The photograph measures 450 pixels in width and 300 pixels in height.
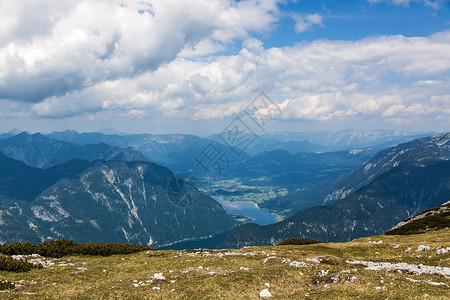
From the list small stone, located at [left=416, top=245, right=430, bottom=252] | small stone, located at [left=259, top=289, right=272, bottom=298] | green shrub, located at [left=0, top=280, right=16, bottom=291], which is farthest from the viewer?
small stone, located at [left=416, top=245, right=430, bottom=252]

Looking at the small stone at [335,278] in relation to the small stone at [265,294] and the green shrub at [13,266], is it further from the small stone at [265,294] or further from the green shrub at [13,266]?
the green shrub at [13,266]

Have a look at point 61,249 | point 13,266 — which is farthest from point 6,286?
point 61,249

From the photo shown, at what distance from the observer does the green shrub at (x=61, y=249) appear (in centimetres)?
4788

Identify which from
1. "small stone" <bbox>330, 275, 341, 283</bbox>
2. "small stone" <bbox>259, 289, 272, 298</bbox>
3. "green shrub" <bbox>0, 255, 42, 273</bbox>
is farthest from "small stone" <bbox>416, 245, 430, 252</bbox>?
"green shrub" <bbox>0, 255, 42, 273</bbox>

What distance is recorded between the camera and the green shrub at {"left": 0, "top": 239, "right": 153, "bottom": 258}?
157 feet

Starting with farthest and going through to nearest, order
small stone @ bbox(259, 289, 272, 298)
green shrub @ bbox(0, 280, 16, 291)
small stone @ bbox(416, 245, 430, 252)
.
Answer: small stone @ bbox(416, 245, 430, 252) < green shrub @ bbox(0, 280, 16, 291) < small stone @ bbox(259, 289, 272, 298)

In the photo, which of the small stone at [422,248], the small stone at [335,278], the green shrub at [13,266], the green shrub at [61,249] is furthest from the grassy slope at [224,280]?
the green shrub at [61,249]

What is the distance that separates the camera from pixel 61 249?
5128cm

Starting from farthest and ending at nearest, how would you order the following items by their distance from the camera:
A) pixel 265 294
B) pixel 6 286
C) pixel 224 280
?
pixel 224 280 → pixel 6 286 → pixel 265 294

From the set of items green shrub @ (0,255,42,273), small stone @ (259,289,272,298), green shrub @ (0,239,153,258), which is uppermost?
small stone @ (259,289,272,298)

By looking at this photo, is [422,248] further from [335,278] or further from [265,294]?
[265,294]

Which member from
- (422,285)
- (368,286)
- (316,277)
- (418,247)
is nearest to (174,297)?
(316,277)

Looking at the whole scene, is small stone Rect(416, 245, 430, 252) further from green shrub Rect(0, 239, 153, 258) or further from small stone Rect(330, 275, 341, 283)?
green shrub Rect(0, 239, 153, 258)

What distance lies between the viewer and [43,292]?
1062 inches
